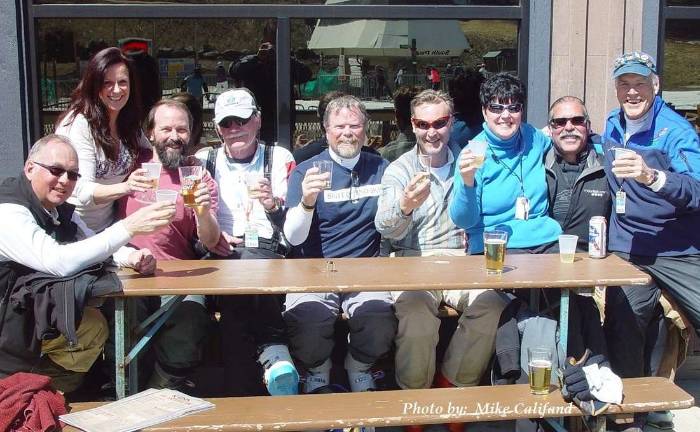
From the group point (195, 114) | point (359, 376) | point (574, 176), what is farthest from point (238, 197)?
point (574, 176)

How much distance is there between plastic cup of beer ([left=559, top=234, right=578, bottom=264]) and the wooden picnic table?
0.04 metres

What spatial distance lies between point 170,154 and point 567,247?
6.81 ft

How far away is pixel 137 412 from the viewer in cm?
356

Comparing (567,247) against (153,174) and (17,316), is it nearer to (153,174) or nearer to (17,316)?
(153,174)

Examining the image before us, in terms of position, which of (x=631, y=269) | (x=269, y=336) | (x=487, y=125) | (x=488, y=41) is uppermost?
(x=488, y=41)

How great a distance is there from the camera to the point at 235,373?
185 inches

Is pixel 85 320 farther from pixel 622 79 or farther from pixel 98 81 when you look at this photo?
pixel 622 79

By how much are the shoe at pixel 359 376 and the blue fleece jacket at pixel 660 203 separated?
148 centimetres

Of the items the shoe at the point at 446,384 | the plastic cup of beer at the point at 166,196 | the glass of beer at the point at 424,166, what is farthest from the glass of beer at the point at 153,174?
the shoe at the point at 446,384

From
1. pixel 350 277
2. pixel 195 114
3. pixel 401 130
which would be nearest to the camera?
pixel 350 277

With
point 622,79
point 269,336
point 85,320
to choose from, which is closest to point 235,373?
point 269,336

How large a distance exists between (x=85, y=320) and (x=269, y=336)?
34.8 inches

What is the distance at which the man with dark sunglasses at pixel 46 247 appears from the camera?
3.58 meters

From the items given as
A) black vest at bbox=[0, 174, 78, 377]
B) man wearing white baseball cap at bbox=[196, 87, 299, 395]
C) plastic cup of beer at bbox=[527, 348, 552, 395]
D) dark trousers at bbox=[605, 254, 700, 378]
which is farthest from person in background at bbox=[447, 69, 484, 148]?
black vest at bbox=[0, 174, 78, 377]
